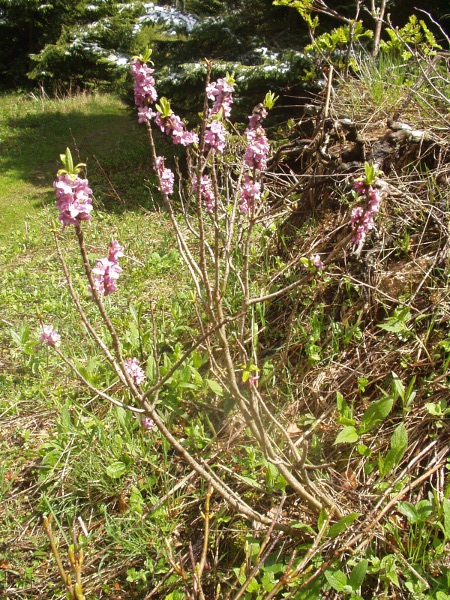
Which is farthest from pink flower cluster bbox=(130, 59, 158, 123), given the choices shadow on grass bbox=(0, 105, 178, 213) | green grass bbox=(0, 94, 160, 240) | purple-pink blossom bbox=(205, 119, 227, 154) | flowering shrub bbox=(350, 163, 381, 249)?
shadow on grass bbox=(0, 105, 178, 213)

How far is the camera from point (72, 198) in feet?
3.46

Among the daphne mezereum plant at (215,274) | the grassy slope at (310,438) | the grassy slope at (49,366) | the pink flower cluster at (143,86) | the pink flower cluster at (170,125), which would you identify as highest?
the pink flower cluster at (143,86)

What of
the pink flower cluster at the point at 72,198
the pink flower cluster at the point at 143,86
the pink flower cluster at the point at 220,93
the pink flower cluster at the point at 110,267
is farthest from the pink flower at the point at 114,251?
the pink flower cluster at the point at 220,93

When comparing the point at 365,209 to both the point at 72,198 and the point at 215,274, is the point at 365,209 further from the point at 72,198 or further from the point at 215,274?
the point at 72,198

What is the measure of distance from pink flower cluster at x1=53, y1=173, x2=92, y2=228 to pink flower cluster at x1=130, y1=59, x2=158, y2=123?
527 mm

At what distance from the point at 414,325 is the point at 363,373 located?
315mm

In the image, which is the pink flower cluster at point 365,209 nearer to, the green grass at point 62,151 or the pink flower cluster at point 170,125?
the pink flower cluster at point 170,125

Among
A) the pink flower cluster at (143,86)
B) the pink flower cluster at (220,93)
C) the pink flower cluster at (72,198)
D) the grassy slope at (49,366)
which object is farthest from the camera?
Answer: the grassy slope at (49,366)

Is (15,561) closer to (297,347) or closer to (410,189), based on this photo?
(297,347)

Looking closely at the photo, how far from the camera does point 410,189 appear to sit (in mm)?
2479

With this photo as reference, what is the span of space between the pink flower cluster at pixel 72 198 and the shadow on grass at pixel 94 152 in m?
4.31

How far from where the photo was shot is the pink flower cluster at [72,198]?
1.03 m

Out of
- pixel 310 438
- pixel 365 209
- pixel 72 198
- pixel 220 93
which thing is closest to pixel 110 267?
pixel 72 198

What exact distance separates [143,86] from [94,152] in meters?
7.05
